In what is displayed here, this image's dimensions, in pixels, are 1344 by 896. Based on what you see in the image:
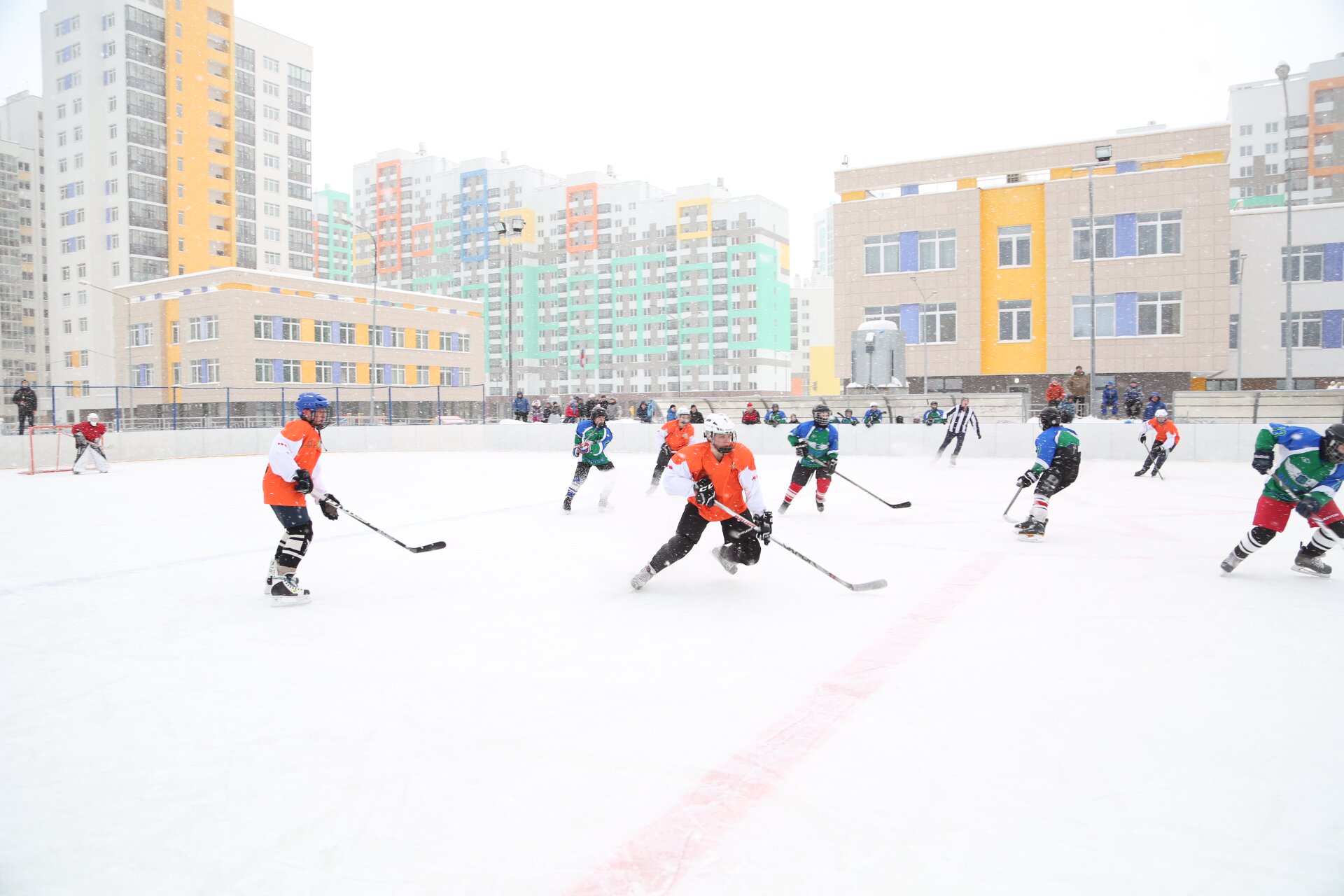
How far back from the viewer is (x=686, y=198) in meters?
88.1

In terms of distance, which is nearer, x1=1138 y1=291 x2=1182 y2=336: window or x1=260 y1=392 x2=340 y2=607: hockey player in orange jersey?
x1=260 y1=392 x2=340 y2=607: hockey player in orange jersey

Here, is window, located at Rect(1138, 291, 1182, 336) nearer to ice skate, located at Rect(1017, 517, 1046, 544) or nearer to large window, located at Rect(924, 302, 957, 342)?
large window, located at Rect(924, 302, 957, 342)

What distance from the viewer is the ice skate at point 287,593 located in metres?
6.12

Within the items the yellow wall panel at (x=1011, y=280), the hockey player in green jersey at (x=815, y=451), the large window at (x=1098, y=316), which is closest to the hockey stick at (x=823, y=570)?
the hockey player in green jersey at (x=815, y=451)

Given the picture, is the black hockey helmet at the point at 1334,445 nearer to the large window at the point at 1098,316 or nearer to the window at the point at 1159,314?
the large window at the point at 1098,316

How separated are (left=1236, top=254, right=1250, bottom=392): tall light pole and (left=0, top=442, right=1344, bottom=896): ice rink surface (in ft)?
110

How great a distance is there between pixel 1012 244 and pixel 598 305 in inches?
2456

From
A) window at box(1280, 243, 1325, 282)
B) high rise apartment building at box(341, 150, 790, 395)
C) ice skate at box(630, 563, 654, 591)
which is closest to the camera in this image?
ice skate at box(630, 563, 654, 591)

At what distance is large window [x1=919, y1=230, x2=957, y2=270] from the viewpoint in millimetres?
33969

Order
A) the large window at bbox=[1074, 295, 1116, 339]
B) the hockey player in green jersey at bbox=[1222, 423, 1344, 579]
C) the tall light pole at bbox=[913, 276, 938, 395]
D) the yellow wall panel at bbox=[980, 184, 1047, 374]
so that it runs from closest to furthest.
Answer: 1. the hockey player in green jersey at bbox=[1222, 423, 1344, 579]
2. the large window at bbox=[1074, 295, 1116, 339]
3. the yellow wall panel at bbox=[980, 184, 1047, 374]
4. the tall light pole at bbox=[913, 276, 938, 395]

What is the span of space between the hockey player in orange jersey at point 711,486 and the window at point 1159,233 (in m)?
31.5

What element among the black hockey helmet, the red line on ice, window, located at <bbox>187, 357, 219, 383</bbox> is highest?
window, located at <bbox>187, 357, 219, 383</bbox>

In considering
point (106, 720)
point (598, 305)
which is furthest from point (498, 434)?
point (598, 305)

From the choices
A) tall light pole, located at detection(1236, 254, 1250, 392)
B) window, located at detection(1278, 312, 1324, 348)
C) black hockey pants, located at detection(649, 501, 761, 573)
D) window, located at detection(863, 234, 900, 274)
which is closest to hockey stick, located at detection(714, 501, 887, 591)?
black hockey pants, located at detection(649, 501, 761, 573)
